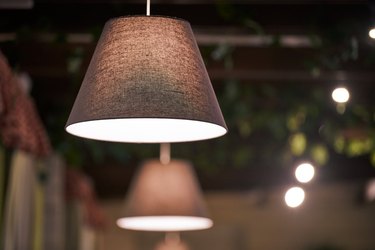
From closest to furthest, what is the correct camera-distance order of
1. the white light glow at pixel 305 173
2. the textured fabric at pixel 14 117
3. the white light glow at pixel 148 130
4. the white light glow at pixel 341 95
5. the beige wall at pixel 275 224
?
the white light glow at pixel 148 130 → the textured fabric at pixel 14 117 → the white light glow at pixel 341 95 → the white light glow at pixel 305 173 → the beige wall at pixel 275 224

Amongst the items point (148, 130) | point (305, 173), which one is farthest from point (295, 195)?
point (148, 130)

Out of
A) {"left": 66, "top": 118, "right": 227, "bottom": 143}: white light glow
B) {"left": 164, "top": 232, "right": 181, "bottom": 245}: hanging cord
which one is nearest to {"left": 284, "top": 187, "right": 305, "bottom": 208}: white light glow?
{"left": 66, "top": 118, "right": 227, "bottom": 143}: white light glow

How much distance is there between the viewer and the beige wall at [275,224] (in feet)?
34.2

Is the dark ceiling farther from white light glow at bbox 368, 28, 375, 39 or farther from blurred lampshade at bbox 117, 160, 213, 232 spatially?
blurred lampshade at bbox 117, 160, 213, 232

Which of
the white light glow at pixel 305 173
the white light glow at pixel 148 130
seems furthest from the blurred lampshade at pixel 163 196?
the white light glow at pixel 305 173

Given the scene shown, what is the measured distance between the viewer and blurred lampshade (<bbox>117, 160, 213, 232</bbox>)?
429cm

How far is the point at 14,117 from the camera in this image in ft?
12.2

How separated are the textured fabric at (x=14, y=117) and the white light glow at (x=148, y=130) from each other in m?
0.91

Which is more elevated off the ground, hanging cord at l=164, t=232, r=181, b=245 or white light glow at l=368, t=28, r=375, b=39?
hanging cord at l=164, t=232, r=181, b=245

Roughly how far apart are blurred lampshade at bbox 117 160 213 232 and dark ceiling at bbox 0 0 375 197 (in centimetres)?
63

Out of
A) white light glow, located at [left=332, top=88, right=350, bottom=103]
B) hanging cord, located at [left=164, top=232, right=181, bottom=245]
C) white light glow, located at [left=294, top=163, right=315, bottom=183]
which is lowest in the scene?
white light glow, located at [left=332, top=88, right=350, bottom=103]

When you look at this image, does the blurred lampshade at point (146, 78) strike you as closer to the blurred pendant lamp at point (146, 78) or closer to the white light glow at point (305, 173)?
the blurred pendant lamp at point (146, 78)

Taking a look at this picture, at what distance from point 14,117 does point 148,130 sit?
45.0 inches

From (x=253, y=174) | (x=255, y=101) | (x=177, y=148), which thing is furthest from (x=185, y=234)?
(x=255, y=101)
